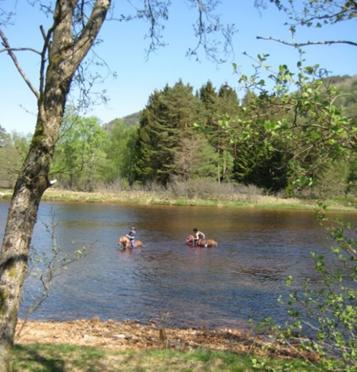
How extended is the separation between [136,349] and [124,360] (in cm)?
110

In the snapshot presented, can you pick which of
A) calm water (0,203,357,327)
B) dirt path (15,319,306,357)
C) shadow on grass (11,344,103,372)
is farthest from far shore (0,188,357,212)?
shadow on grass (11,344,103,372)

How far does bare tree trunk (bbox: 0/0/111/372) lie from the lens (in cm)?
479

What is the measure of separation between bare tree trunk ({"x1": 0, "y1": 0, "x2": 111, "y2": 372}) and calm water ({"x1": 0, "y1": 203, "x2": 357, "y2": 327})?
6780 millimetres

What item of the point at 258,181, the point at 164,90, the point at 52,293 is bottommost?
the point at 52,293

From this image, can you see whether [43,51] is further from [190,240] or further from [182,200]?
[182,200]

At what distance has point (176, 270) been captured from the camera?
24.3m

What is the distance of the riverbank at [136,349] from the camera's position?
28.3ft

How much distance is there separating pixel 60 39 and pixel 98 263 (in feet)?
70.1

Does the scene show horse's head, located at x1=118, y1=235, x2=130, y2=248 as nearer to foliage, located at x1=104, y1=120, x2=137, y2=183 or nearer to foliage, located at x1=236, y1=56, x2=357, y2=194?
foliage, located at x1=236, y1=56, x2=357, y2=194

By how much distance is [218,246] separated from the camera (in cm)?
3170

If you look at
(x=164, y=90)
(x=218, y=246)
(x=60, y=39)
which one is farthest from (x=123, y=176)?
(x=60, y=39)

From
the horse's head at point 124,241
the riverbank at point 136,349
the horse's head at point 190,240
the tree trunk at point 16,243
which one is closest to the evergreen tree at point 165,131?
the horse's head at point 190,240

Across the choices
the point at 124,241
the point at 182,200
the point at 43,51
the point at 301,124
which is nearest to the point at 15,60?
the point at 43,51

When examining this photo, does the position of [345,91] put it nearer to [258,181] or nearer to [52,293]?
[52,293]
